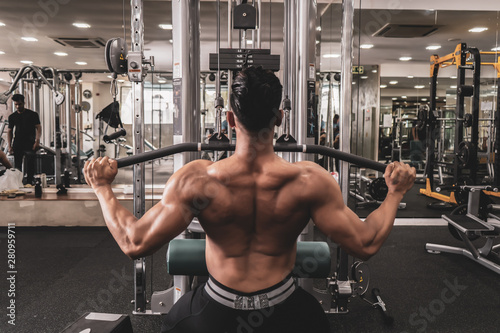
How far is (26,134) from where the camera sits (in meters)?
5.35

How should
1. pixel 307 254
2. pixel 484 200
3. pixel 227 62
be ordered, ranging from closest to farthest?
pixel 307 254, pixel 227 62, pixel 484 200

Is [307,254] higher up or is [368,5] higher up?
[368,5]

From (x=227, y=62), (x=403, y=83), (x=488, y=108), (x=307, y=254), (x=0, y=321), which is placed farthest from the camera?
(x=403, y=83)

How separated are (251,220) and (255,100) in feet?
1.08

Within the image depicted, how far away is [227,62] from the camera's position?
5.98 ft

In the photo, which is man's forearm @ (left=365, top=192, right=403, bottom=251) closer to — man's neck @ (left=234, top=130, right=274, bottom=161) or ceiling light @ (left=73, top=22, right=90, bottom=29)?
man's neck @ (left=234, top=130, right=274, bottom=161)

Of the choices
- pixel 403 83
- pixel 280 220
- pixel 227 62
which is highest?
Answer: pixel 403 83

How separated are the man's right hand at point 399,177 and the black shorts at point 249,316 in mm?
437

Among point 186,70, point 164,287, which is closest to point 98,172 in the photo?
point 186,70

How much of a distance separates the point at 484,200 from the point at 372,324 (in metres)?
2.26

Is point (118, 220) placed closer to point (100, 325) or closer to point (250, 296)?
point (250, 296)

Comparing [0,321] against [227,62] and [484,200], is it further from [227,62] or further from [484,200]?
[484,200]

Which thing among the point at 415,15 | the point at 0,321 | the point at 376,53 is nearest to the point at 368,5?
the point at 415,15

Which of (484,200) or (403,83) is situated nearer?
(484,200)
